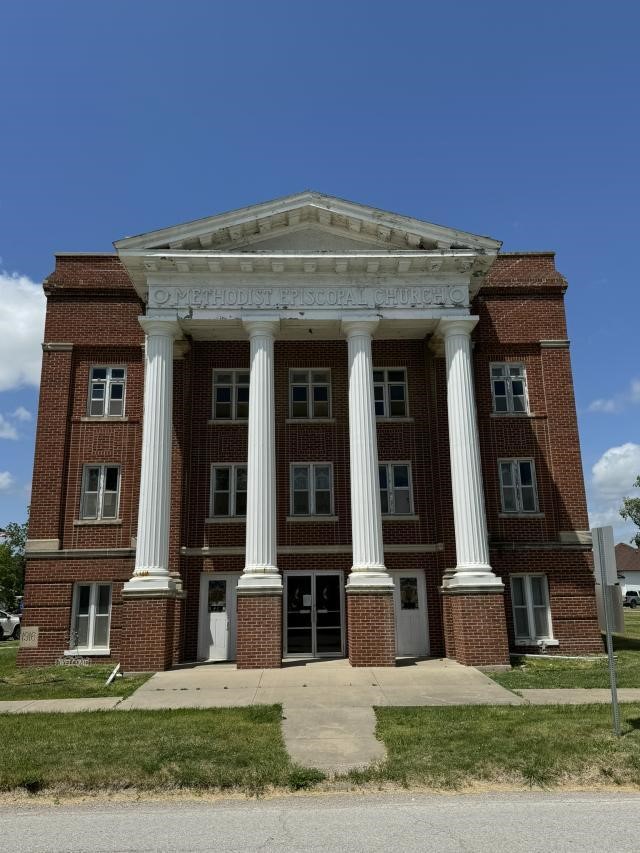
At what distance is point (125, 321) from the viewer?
20859 mm

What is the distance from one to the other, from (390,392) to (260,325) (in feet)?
16.3

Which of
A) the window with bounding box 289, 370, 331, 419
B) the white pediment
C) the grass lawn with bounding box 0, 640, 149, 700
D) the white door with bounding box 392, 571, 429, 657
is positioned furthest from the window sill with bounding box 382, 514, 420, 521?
the grass lawn with bounding box 0, 640, 149, 700

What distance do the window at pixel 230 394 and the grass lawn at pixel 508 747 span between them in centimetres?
1152

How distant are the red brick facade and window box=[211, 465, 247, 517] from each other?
261 mm

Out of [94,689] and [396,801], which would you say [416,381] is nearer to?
[94,689]

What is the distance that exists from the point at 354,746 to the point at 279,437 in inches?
477

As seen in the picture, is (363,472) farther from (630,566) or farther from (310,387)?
(630,566)

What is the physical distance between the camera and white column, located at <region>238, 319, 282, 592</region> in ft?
53.9

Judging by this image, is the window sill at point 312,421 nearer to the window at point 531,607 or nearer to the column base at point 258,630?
the column base at point 258,630

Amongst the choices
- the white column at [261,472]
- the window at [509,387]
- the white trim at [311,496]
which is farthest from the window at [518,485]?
the white column at [261,472]

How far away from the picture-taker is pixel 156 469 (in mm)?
17172

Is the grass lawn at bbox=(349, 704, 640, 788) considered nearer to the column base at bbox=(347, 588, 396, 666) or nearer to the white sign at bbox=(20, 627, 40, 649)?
the column base at bbox=(347, 588, 396, 666)

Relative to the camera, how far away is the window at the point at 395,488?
2019cm

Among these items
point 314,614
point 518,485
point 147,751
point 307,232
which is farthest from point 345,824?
point 307,232
